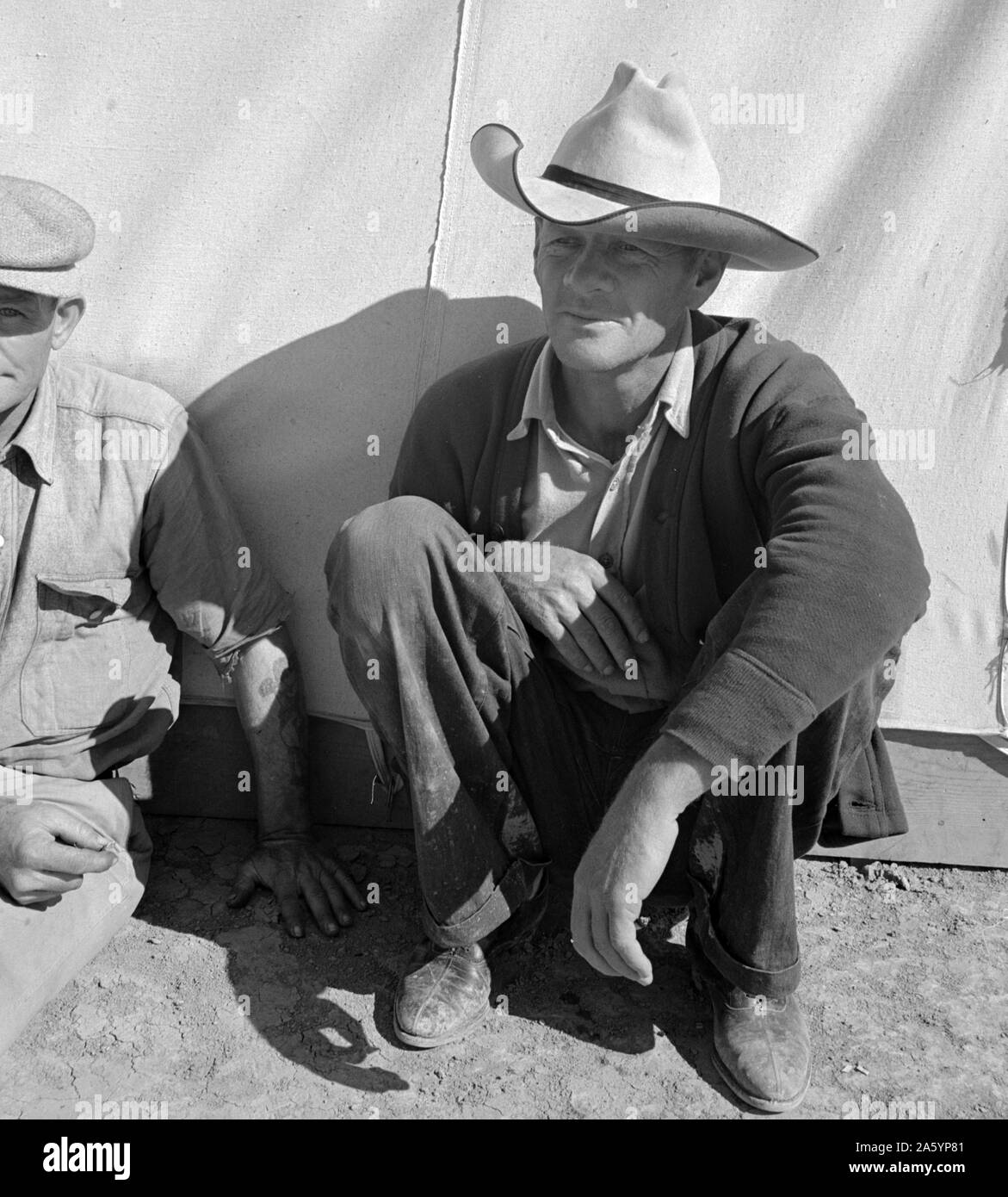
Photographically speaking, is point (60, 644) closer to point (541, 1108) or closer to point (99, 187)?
point (99, 187)

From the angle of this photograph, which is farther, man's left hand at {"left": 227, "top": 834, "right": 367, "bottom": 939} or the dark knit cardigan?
man's left hand at {"left": 227, "top": 834, "right": 367, "bottom": 939}

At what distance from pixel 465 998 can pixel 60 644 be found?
1.13 meters

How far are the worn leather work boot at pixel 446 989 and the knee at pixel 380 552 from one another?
2.31ft

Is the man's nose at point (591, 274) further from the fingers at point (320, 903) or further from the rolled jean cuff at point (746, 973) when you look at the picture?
the fingers at point (320, 903)

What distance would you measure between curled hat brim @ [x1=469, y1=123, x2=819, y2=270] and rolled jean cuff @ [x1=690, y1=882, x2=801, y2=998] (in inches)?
49.7

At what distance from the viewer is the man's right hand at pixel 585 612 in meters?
2.49

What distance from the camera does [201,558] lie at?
9.16 ft

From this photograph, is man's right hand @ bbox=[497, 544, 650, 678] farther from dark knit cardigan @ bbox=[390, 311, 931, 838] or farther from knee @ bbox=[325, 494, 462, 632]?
knee @ bbox=[325, 494, 462, 632]

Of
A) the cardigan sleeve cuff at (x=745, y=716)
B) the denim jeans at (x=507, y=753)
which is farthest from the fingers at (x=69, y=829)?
the cardigan sleeve cuff at (x=745, y=716)

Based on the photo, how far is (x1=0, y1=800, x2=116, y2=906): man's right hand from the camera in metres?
2.51

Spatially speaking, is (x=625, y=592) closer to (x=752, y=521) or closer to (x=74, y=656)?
(x=752, y=521)

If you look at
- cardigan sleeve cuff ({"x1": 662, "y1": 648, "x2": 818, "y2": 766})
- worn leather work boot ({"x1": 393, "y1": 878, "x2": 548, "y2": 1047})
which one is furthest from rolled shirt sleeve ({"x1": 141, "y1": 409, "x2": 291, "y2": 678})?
cardigan sleeve cuff ({"x1": 662, "y1": 648, "x2": 818, "y2": 766})

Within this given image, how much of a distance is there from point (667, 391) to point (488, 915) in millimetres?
1065

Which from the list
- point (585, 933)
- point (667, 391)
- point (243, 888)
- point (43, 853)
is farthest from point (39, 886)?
point (667, 391)
